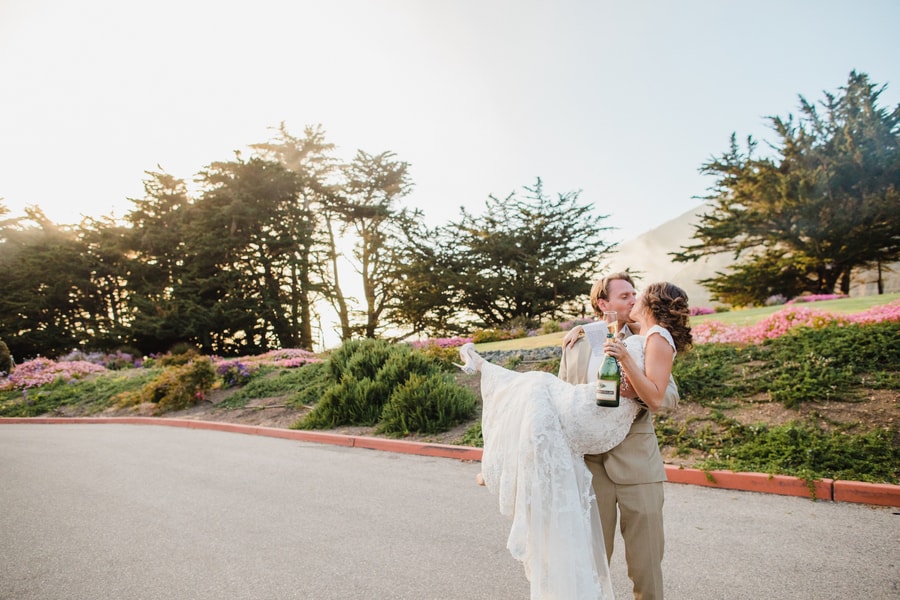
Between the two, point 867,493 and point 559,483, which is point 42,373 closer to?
point 559,483

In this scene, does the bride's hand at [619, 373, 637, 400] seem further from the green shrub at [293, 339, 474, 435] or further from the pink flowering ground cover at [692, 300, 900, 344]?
the pink flowering ground cover at [692, 300, 900, 344]

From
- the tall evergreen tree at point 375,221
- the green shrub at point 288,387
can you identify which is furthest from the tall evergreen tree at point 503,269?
the green shrub at point 288,387

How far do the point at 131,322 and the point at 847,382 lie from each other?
30.0 metres

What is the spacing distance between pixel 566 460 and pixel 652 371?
20.8 inches

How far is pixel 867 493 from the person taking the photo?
4.42m

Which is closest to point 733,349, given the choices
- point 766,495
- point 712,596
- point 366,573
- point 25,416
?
point 766,495

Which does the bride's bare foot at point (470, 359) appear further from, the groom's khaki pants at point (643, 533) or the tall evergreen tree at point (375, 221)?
the tall evergreen tree at point (375, 221)

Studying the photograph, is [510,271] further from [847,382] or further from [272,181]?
[847,382]

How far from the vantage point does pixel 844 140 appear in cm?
2366

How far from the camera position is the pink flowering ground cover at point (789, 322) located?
8.80m

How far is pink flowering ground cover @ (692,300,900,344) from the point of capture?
28.9 ft

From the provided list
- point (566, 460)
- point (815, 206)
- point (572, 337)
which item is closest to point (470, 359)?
point (572, 337)

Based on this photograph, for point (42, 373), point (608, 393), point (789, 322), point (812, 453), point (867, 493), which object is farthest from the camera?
point (42, 373)

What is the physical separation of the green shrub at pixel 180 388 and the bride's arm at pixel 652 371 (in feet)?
44.5
